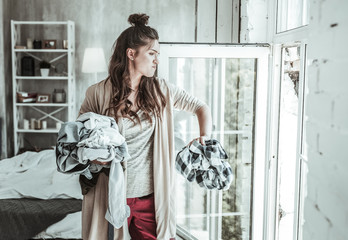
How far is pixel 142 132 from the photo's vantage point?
190 cm

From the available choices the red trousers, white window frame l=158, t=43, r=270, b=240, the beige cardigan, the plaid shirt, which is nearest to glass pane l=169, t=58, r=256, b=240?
white window frame l=158, t=43, r=270, b=240

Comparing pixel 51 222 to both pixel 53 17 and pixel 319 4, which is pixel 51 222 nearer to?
pixel 319 4

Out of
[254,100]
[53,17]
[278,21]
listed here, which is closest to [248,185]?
[254,100]

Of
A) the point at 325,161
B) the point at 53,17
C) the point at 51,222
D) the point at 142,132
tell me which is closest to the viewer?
the point at 325,161

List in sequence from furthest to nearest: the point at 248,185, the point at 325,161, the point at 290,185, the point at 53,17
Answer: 1. the point at 53,17
2. the point at 248,185
3. the point at 290,185
4. the point at 325,161

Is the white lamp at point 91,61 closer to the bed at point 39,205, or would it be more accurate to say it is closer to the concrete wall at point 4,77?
the concrete wall at point 4,77

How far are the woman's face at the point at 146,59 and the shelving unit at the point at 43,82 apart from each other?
337cm

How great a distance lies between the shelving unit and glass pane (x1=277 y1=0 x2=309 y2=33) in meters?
3.35

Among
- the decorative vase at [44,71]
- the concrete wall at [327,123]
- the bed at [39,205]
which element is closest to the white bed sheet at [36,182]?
the bed at [39,205]

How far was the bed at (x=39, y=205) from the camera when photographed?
A: 9.12 ft

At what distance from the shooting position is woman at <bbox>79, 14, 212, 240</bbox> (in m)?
1.88

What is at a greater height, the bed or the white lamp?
the white lamp

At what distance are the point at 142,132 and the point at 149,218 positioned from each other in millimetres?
456

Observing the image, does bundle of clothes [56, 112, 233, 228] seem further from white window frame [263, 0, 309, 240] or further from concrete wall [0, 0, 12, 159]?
concrete wall [0, 0, 12, 159]
